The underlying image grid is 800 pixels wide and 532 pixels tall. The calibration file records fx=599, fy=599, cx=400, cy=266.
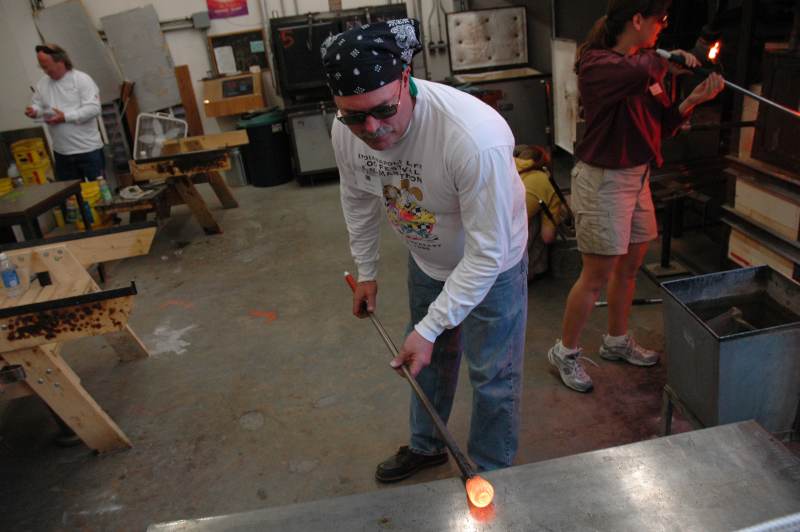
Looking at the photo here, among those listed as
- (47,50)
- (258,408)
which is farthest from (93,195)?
(258,408)

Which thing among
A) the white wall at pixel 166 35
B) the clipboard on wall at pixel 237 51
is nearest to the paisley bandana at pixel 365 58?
the white wall at pixel 166 35

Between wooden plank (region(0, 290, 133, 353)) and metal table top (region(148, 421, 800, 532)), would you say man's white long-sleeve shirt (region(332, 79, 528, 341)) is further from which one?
wooden plank (region(0, 290, 133, 353))

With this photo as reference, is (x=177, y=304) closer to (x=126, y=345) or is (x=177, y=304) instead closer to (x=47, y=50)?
(x=126, y=345)

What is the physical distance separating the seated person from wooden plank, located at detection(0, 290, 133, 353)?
221 cm

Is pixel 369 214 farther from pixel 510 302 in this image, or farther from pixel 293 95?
pixel 293 95

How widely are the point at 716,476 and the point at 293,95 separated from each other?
620 cm

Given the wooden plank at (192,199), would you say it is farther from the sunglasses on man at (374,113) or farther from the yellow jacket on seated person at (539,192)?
the sunglasses on man at (374,113)

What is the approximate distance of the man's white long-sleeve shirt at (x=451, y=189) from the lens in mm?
1469

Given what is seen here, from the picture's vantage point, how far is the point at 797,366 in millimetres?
1934

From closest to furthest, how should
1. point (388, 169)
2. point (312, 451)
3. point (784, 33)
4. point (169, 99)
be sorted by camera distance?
point (388, 169) → point (312, 451) → point (784, 33) → point (169, 99)

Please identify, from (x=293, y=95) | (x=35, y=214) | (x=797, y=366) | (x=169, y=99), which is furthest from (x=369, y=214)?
(x=169, y=99)

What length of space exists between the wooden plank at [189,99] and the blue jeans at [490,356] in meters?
6.36

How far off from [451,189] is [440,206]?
9cm

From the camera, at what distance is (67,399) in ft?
8.45
